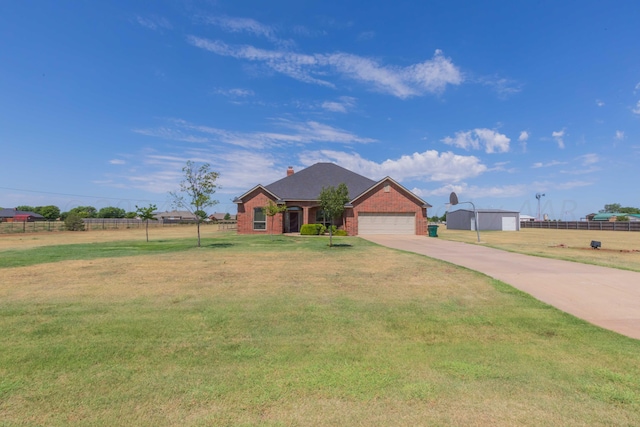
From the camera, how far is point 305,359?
12.9 ft

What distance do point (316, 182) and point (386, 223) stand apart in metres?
7.86

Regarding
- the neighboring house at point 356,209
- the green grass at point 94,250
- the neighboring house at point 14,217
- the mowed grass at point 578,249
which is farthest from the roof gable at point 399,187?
the neighboring house at point 14,217

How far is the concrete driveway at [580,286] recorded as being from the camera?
18.4 feet

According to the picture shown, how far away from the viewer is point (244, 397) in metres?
3.12

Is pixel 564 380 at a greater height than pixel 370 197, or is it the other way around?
pixel 370 197

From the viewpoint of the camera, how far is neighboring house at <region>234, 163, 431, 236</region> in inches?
1109

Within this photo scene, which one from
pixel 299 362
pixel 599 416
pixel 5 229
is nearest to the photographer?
pixel 599 416

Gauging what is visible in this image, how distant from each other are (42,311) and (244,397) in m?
4.93

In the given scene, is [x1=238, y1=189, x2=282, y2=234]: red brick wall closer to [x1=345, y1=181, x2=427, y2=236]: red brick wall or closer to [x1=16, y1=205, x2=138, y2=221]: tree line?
[x1=345, y1=181, x2=427, y2=236]: red brick wall

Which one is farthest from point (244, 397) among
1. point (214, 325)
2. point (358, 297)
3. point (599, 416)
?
point (358, 297)

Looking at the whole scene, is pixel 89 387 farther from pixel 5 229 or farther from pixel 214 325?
pixel 5 229

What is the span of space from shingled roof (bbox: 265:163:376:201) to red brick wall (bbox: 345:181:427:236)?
1.47m

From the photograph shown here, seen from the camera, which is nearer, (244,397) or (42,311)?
(244,397)

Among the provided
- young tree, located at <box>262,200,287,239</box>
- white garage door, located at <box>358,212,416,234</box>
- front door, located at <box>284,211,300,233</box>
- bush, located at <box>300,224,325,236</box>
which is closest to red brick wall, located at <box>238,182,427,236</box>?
white garage door, located at <box>358,212,416,234</box>
